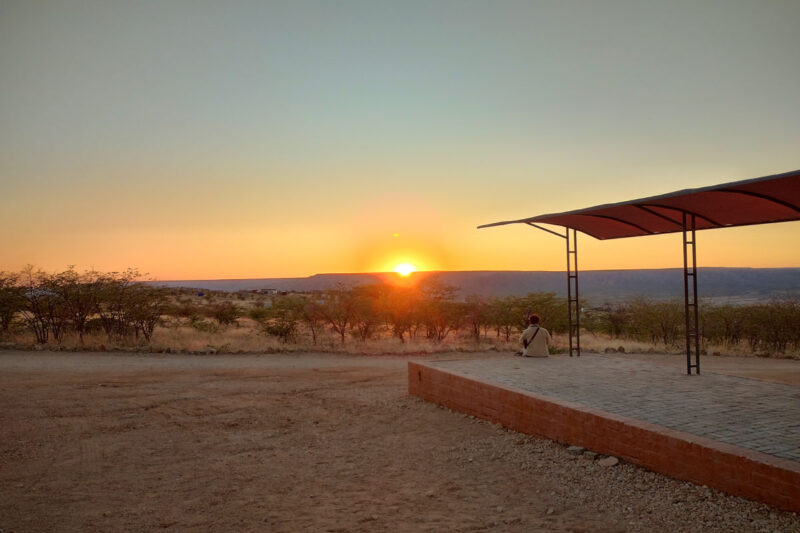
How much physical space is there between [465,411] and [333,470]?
3.33 meters

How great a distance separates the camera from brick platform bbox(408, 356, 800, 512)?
5789 mm

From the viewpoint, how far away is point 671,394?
29.6 ft

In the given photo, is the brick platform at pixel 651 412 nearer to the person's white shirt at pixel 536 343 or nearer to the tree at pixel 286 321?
the person's white shirt at pixel 536 343

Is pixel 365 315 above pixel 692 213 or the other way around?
the other way around

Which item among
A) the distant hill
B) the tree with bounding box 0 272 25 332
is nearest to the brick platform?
the tree with bounding box 0 272 25 332

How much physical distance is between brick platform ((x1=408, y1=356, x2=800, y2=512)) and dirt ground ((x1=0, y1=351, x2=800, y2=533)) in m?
0.21

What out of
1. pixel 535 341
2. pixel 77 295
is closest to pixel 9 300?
pixel 77 295

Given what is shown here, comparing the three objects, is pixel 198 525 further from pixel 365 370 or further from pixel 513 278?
pixel 513 278

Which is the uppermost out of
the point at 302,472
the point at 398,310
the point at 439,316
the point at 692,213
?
the point at 692,213

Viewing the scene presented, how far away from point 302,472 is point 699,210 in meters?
7.48

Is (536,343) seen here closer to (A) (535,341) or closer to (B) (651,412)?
(A) (535,341)

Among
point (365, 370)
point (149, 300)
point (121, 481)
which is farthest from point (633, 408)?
point (149, 300)

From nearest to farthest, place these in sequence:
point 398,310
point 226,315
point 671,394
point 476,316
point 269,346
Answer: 1. point 671,394
2. point 269,346
3. point 398,310
4. point 476,316
5. point 226,315

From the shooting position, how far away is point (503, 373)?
11.3 metres
